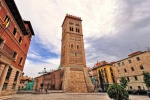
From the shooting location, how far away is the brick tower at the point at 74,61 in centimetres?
2398

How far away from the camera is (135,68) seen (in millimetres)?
26875

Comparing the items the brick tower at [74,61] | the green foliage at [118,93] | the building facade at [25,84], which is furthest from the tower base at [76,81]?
the building facade at [25,84]

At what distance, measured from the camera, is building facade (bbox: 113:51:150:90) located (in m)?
24.5

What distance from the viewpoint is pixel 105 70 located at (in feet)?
133

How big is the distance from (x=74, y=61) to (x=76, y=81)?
601 centimetres

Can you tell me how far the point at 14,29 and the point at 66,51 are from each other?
1586 centimetres

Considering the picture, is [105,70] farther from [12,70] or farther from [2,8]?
[2,8]

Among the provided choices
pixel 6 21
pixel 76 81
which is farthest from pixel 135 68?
pixel 6 21

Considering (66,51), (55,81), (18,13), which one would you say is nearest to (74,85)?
(55,81)

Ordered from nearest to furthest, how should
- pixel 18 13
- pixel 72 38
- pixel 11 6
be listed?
pixel 11 6
pixel 18 13
pixel 72 38

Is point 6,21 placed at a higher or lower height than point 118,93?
higher

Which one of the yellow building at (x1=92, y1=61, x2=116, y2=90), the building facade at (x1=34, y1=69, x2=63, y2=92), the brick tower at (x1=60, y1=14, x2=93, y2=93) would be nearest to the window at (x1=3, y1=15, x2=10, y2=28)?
the brick tower at (x1=60, y1=14, x2=93, y2=93)

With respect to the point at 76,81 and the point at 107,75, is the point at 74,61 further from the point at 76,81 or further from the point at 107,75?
the point at 107,75

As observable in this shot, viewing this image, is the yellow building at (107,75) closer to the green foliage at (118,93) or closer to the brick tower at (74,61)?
the brick tower at (74,61)
